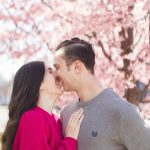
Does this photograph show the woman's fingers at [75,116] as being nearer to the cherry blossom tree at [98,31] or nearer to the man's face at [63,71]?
the man's face at [63,71]

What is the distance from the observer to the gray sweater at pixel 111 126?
2.76 metres

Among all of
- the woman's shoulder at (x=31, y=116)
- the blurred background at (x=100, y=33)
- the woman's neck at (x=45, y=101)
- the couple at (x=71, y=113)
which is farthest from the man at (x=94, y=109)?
the blurred background at (x=100, y=33)

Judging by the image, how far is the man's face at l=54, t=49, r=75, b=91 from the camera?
3.06 meters

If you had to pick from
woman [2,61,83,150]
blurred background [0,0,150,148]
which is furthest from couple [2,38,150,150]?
blurred background [0,0,150,148]

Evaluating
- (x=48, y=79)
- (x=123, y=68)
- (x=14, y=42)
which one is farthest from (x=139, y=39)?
(x=48, y=79)

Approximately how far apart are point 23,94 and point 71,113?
1.09ft

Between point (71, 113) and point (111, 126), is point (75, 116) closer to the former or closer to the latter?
point (71, 113)

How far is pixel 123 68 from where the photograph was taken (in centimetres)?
749

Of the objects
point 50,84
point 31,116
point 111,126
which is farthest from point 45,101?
point 111,126

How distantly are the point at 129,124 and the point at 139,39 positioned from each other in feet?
16.0

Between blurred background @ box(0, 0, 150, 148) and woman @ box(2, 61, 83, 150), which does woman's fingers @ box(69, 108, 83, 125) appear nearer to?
woman @ box(2, 61, 83, 150)

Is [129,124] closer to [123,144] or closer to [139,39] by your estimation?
[123,144]

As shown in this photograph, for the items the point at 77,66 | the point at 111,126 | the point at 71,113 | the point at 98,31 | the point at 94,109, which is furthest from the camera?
the point at 98,31

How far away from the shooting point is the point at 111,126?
2.84 m
